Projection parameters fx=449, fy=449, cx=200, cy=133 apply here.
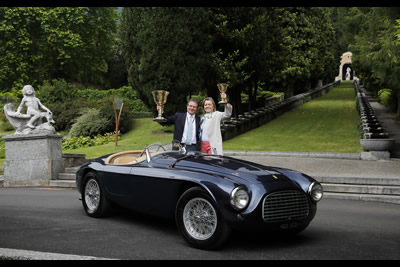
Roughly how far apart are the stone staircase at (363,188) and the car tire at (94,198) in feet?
16.2

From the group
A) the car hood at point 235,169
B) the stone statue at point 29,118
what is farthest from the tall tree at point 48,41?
the car hood at point 235,169

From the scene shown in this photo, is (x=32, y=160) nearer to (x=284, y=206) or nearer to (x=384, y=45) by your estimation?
(x=284, y=206)

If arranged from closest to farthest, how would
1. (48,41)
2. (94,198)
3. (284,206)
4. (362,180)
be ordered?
(284,206)
(94,198)
(362,180)
(48,41)

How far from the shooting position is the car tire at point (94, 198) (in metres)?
6.85

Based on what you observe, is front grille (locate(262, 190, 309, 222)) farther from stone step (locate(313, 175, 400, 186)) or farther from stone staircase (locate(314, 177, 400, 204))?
stone step (locate(313, 175, 400, 186))

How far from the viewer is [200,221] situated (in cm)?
521

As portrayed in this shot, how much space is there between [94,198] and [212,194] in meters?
2.72

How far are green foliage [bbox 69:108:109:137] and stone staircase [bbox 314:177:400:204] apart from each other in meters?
18.5

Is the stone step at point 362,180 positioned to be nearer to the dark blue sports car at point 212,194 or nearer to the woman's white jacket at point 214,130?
the woman's white jacket at point 214,130

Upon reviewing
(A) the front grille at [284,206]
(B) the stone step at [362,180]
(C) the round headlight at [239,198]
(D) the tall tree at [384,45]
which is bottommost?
(B) the stone step at [362,180]

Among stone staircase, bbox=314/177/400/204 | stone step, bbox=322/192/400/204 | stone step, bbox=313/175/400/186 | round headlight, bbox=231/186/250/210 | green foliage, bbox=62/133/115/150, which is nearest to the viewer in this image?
round headlight, bbox=231/186/250/210

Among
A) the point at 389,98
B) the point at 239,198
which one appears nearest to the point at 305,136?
the point at 389,98

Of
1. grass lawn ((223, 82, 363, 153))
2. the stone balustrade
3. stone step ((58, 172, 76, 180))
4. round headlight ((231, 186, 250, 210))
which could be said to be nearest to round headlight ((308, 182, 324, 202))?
round headlight ((231, 186, 250, 210))

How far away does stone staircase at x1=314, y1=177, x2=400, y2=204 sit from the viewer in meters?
9.14
